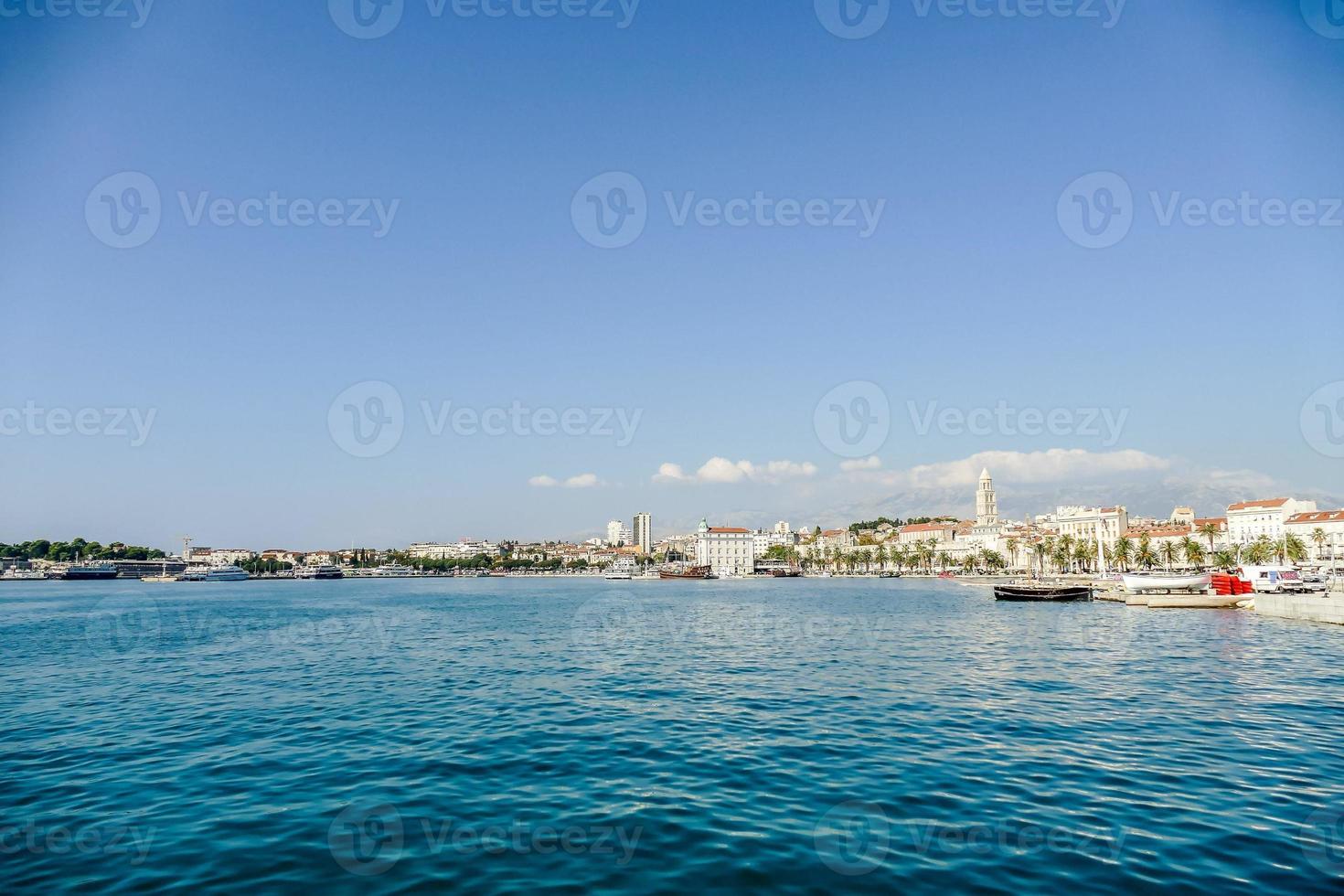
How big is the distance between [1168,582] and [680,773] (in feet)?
271

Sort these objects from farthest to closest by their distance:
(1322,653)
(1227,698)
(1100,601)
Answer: (1100,601) → (1322,653) → (1227,698)

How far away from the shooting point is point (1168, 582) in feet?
254

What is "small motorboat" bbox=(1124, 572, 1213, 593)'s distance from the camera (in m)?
76.1

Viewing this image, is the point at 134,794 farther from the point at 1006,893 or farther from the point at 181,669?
the point at 181,669

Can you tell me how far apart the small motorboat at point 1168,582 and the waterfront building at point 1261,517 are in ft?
366

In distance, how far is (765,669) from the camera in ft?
97.4

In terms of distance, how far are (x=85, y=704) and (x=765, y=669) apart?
949 inches

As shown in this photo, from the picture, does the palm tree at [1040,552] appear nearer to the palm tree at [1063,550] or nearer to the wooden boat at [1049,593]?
the palm tree at [1063,550]

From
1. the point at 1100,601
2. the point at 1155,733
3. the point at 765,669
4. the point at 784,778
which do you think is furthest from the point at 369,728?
the point at 1100,601

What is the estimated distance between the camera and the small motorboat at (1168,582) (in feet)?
250

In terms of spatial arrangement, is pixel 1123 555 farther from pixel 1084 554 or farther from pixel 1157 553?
pixel 1157 553

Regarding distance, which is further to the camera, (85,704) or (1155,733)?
(85,704)

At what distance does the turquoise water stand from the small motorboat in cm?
4950

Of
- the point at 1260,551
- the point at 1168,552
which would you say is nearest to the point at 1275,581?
the point at 1260,551
